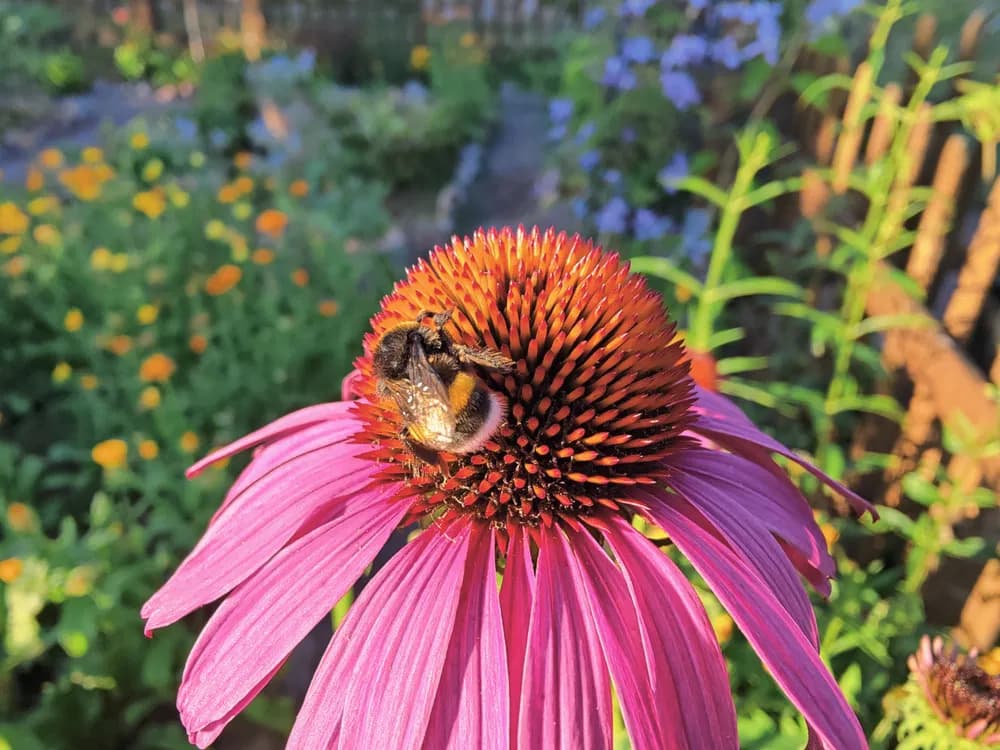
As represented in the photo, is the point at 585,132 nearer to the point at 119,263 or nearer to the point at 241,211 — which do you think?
the point at 241,211

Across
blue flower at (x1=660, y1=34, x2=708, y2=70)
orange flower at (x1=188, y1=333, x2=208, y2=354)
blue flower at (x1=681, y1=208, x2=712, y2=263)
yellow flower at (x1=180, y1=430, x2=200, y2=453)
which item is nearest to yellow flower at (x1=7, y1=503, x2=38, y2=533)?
yellow flower at (x1=180, y1=430, x2=200, y2=453)

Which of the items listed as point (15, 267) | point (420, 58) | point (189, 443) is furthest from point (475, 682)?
point (420, 58)

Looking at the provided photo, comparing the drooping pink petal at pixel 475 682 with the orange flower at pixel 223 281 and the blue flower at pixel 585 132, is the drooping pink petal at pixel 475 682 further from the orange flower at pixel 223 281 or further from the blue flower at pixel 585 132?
the blue flower at pixel 585 132

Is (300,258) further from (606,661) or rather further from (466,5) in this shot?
(466,5)

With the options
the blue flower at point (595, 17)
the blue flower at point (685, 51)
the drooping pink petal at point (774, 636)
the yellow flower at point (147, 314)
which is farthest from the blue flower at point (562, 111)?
the drooping pink petal at point (774, 636)

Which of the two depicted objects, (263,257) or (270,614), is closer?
(270,614)

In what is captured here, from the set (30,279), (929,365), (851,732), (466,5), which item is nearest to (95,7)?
(466,5)
